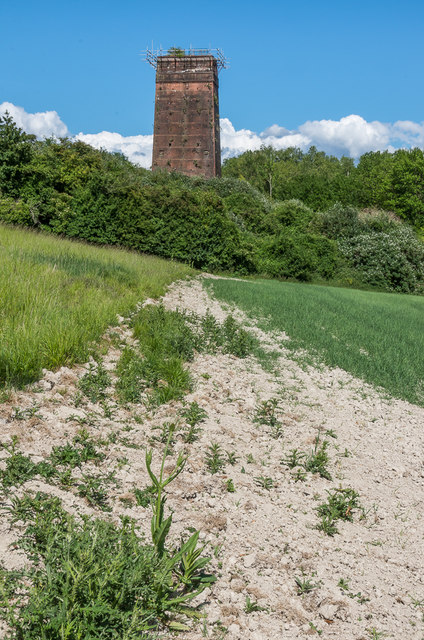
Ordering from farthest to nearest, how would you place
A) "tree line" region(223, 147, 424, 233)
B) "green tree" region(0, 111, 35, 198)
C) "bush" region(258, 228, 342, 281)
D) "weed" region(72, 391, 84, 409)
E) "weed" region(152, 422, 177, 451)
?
"tree line" region(223, 147, 424, 233)
"bush" region(258, 228, 342, 281)
"green tree" region(0, 111, 35, 198)
"weed" region(72, 391, 84, 409)
"weed" region(152, 422, 177, 451)

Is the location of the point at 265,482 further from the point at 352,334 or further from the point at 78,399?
the point at 352,334

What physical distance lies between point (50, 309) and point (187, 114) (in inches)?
1852

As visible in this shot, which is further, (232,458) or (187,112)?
(187,112)

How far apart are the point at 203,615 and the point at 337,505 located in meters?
1.68

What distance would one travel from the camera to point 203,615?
8.85 ft

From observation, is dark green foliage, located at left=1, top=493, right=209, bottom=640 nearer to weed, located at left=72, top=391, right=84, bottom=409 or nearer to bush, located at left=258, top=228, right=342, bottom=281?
weed, located at left=72, top=391, right=84, bottom=409

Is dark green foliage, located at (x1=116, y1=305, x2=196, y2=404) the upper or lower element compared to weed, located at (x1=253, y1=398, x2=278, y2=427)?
upper

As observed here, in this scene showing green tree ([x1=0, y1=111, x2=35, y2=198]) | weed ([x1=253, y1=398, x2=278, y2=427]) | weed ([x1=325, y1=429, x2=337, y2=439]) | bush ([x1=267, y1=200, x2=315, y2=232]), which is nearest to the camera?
weed ([x1=325, y1=429, x2=337, y2=439])

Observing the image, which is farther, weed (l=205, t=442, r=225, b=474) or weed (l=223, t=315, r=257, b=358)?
weed (l=223, t=315, r=257, b=358)

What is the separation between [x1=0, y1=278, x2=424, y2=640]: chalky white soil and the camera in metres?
2.88

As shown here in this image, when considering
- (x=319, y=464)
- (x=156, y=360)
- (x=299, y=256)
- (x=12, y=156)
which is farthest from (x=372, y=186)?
(x=319, y=464)

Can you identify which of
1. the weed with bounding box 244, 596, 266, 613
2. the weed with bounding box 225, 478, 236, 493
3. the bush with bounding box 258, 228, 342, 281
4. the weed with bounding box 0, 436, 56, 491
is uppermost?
the bush with bounding box 258, 228, 342, 281

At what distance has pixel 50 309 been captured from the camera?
643cm

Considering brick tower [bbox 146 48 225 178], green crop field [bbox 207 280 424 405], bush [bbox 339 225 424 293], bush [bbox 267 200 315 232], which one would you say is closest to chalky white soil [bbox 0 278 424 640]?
green crop field [bbox 207 280 424 405]
